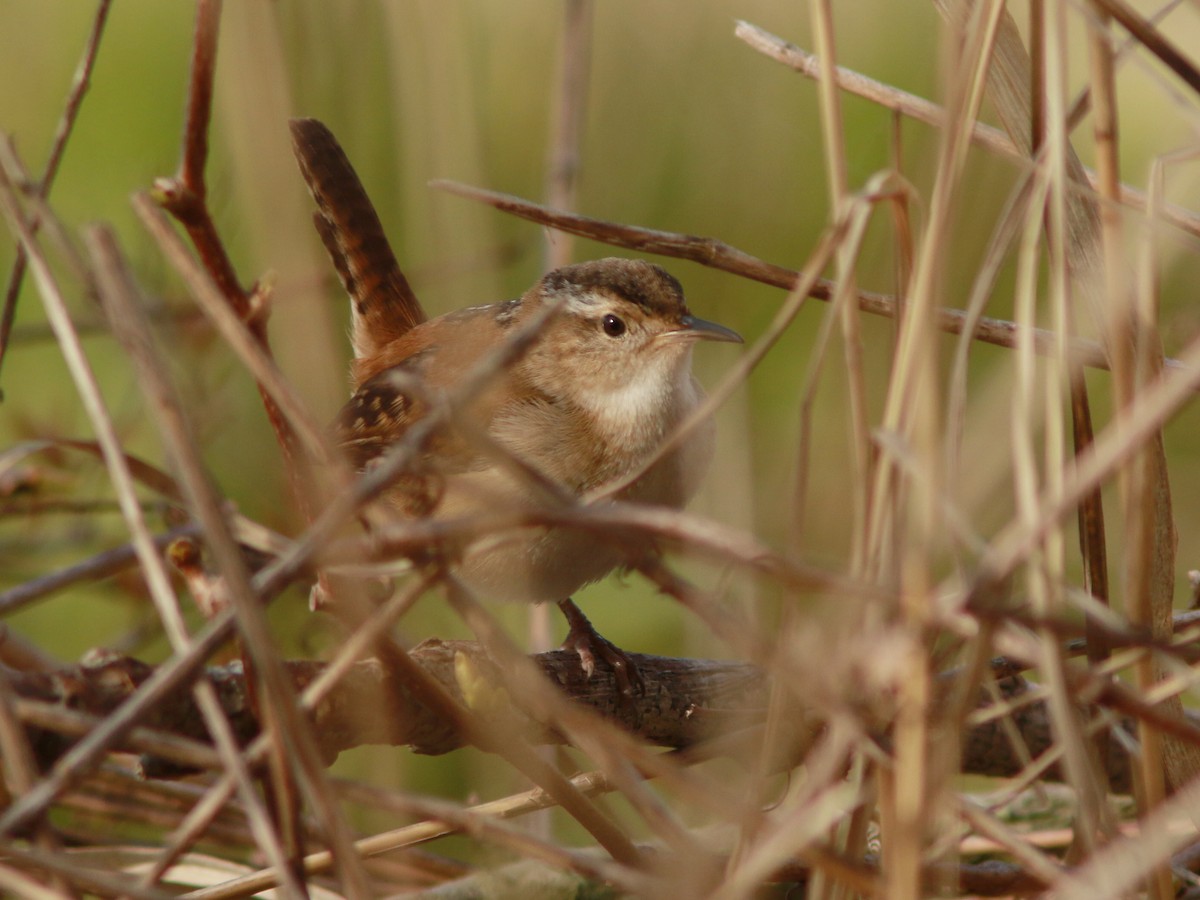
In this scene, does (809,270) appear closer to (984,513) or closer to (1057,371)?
(1057,371)

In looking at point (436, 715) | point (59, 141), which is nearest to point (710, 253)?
point (436, 715)

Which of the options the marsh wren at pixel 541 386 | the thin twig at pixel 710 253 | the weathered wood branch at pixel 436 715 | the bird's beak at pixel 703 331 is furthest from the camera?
the bird's beak at pixel 703 331

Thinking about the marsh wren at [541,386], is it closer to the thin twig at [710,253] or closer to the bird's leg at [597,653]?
the bird's leg at [597,653]

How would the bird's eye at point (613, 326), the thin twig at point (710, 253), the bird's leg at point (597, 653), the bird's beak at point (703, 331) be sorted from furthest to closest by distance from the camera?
the bird's eye at point (613, 326) → the bird's beak at point (703, 331) → the bird's leg at point (597, 653) → the thin twig at point (710, 253)

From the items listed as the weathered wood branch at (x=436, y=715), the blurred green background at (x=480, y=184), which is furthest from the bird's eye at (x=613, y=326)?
the weathered wood branch at (x=436, y=715)

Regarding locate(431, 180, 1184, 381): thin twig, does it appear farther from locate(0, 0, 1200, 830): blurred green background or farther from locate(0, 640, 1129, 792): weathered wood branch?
locate(0, 640, 1129, 792): weathered wood branch

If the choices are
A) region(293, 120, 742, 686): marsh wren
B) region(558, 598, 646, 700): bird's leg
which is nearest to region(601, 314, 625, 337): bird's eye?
region(293, 120, 742, 686): marsh wren

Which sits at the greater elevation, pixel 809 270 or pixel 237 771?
pixel 809 270

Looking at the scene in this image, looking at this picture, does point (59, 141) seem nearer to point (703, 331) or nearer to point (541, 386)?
point (541, 386)

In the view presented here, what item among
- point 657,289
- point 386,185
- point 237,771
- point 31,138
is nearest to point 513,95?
point 386,185
